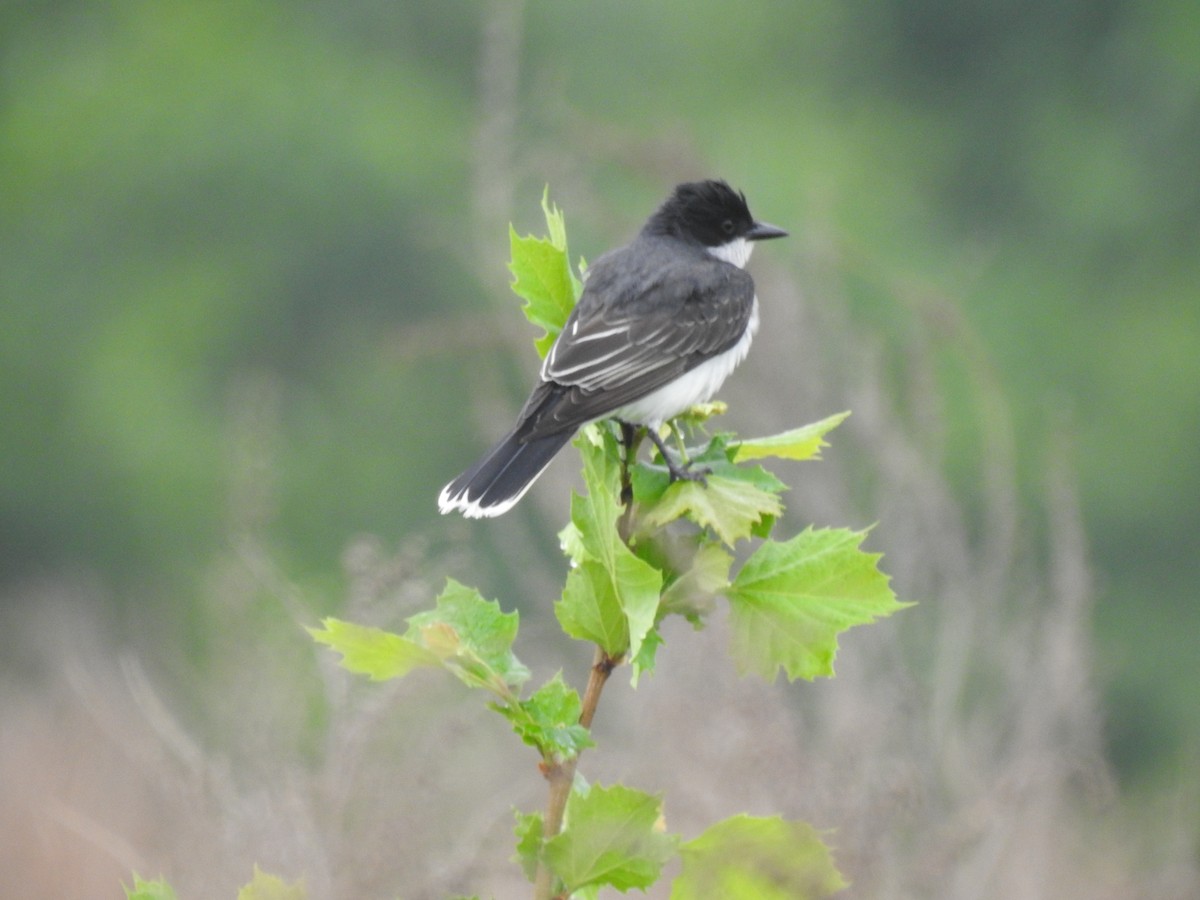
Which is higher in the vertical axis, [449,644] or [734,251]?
[734,251]

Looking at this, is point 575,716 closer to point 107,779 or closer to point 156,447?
point 107,779

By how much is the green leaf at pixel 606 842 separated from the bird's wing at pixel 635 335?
1565 millimetres

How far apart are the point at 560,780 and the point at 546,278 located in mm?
706

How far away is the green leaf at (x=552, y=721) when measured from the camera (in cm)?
170

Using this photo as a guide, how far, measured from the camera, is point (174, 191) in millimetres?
28812

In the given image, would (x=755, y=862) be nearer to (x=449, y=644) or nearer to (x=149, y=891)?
(x=449, y=644)

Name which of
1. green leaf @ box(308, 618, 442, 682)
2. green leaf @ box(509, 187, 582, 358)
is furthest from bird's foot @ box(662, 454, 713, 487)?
green leaf @ box(308, 618, 442, 682)

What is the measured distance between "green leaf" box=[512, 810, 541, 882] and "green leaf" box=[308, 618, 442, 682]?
17cm

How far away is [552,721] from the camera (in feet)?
5.68

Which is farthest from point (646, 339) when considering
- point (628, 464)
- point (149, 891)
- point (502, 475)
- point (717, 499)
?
point (149, 891)

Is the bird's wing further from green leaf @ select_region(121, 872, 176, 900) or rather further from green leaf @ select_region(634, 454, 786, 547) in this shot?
green leaf @ select_region(121, 872, 176, 900)

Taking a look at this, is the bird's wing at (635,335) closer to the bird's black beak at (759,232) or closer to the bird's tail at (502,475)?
the bird's tail at (502,475)

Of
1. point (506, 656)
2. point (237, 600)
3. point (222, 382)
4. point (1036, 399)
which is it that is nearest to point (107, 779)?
point (237, 600)

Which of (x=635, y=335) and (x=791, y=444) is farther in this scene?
(x=635, y=335)
